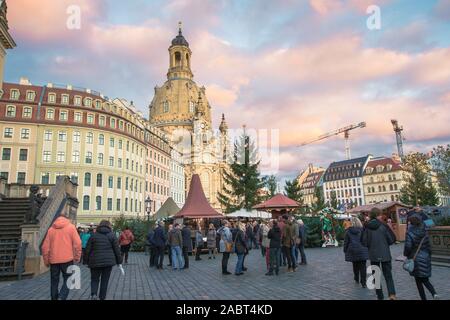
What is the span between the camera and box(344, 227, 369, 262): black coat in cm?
977

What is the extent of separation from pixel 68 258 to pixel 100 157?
51458 millimetres

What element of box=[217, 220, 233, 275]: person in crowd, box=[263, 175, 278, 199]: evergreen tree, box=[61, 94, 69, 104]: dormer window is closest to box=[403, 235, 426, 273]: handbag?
box=[217, 220, 233, 275]: person in crowd

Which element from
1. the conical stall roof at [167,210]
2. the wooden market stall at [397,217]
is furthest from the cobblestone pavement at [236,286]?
the wooden market stall at [397,217]

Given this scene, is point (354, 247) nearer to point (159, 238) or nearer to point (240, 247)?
point (240, 247)

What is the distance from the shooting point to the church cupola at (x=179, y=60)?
5207 inches

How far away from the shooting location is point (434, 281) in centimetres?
1052

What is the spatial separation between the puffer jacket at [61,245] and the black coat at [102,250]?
28 centimetres

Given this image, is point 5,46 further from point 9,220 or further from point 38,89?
point 38,89

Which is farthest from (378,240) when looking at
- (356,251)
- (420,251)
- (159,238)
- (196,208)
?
(196,208)

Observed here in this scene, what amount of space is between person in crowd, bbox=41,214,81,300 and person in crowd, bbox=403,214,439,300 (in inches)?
279

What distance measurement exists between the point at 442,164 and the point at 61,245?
40.0 meters

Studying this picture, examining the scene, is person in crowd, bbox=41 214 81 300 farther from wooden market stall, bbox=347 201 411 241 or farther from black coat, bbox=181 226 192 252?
wooden market stall, bbox=347 201 411 241

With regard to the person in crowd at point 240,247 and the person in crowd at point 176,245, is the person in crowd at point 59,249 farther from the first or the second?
the person in crowd at point 176,245

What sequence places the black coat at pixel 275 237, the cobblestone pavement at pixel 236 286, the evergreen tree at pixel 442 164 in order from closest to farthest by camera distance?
the cobblestone pavement at pixel 236 286
the black coat at pixel 275 237
the evergreen tree at pixel 442 164
